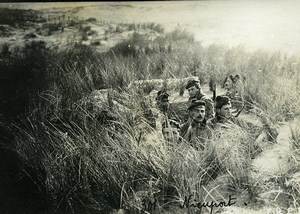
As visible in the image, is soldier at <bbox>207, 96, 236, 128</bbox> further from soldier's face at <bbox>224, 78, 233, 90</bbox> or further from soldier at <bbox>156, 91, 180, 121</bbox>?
soldier at <bbox>156, 91, 180, 121</bbox>

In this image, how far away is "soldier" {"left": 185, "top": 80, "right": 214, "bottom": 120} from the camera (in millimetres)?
2080

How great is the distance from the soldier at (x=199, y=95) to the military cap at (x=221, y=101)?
0.03 metres

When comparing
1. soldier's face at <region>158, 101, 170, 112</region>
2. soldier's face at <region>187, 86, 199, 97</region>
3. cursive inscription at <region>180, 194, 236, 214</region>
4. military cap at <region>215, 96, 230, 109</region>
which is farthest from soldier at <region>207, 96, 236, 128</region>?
cursive inscription at <region>180, 194, 236, 214</region>

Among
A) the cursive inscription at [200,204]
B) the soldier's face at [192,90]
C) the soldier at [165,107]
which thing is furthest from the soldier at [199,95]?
the cursive inscription at [200,204]

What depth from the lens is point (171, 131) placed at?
2.00m

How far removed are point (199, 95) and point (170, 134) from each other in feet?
0.90

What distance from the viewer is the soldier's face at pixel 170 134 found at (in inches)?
78.4

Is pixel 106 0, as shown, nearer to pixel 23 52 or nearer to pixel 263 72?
pixel 23 52

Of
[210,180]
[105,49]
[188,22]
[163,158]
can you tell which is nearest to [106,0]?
[105,49]

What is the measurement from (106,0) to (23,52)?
54 centimetres

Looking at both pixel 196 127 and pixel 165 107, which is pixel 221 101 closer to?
pixel 196 127

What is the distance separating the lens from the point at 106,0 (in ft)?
7.14

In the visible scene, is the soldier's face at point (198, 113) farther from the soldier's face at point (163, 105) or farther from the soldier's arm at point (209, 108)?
the soldier's face at point (163, 105)

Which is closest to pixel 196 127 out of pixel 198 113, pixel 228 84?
pixel 198 113
